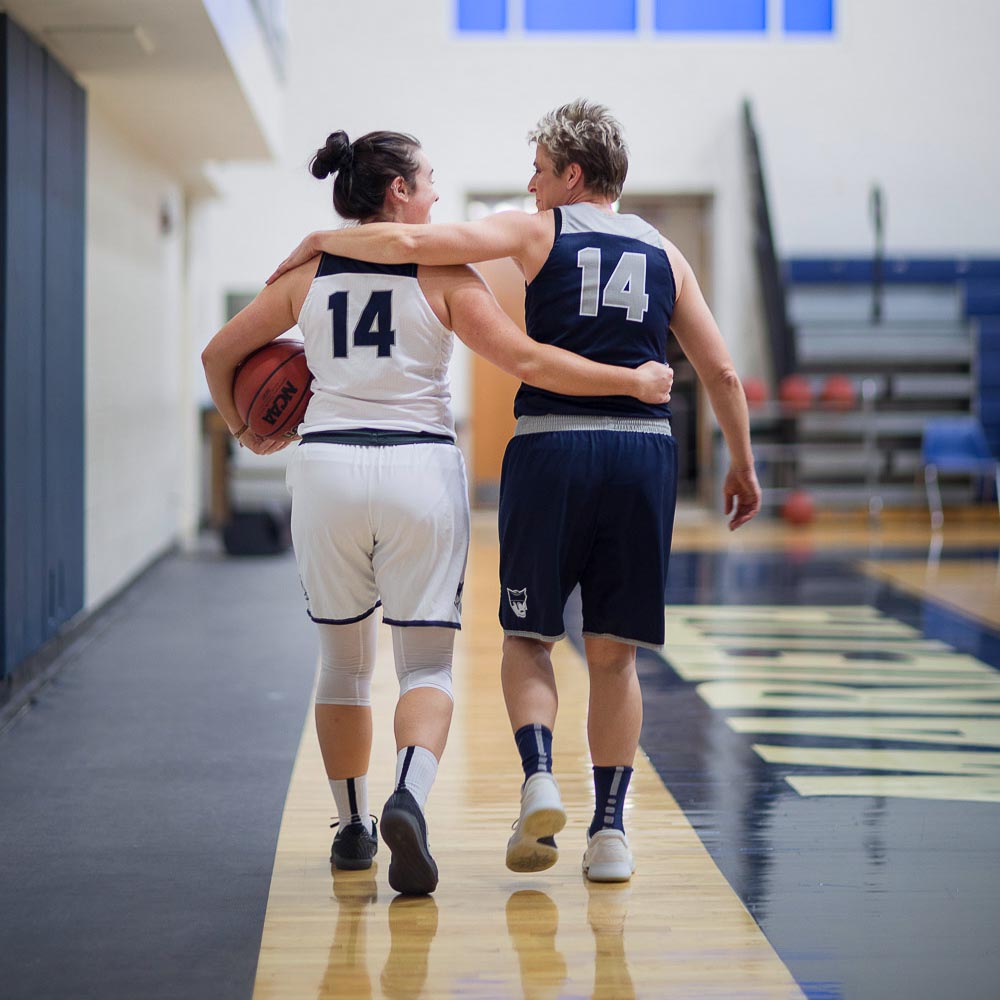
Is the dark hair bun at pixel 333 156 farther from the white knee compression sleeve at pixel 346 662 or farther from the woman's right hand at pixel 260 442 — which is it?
the white knee compression sleeve at pixel 346 662

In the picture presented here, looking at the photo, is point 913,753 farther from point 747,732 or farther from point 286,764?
point 286,764

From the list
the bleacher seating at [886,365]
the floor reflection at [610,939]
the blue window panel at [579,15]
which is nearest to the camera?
the floor reflection at [610,939]

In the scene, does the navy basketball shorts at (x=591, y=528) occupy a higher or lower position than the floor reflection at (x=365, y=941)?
higher

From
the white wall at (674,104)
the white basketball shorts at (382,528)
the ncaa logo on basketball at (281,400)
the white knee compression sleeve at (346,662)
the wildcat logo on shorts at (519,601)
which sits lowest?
the white knee compression sleeve at (346,662)

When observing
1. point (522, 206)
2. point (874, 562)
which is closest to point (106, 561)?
point (874, 562)

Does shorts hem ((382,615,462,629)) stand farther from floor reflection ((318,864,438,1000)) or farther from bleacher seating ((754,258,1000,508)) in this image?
bleacher seating ((754,258,1000,508))

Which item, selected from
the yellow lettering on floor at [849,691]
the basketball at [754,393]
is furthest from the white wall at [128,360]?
the basketball at [754,393]

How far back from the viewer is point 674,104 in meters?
10.1

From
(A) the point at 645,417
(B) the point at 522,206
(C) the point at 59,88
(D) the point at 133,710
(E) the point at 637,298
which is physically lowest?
(D) the point at 133,710

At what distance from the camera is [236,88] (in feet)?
17.7

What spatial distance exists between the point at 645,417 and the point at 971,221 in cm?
919

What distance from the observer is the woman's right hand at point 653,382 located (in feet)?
7.06

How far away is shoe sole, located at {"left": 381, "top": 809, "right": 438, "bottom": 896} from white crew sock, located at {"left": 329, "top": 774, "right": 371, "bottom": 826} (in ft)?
0.67

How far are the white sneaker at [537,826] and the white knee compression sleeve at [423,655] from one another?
22cm
